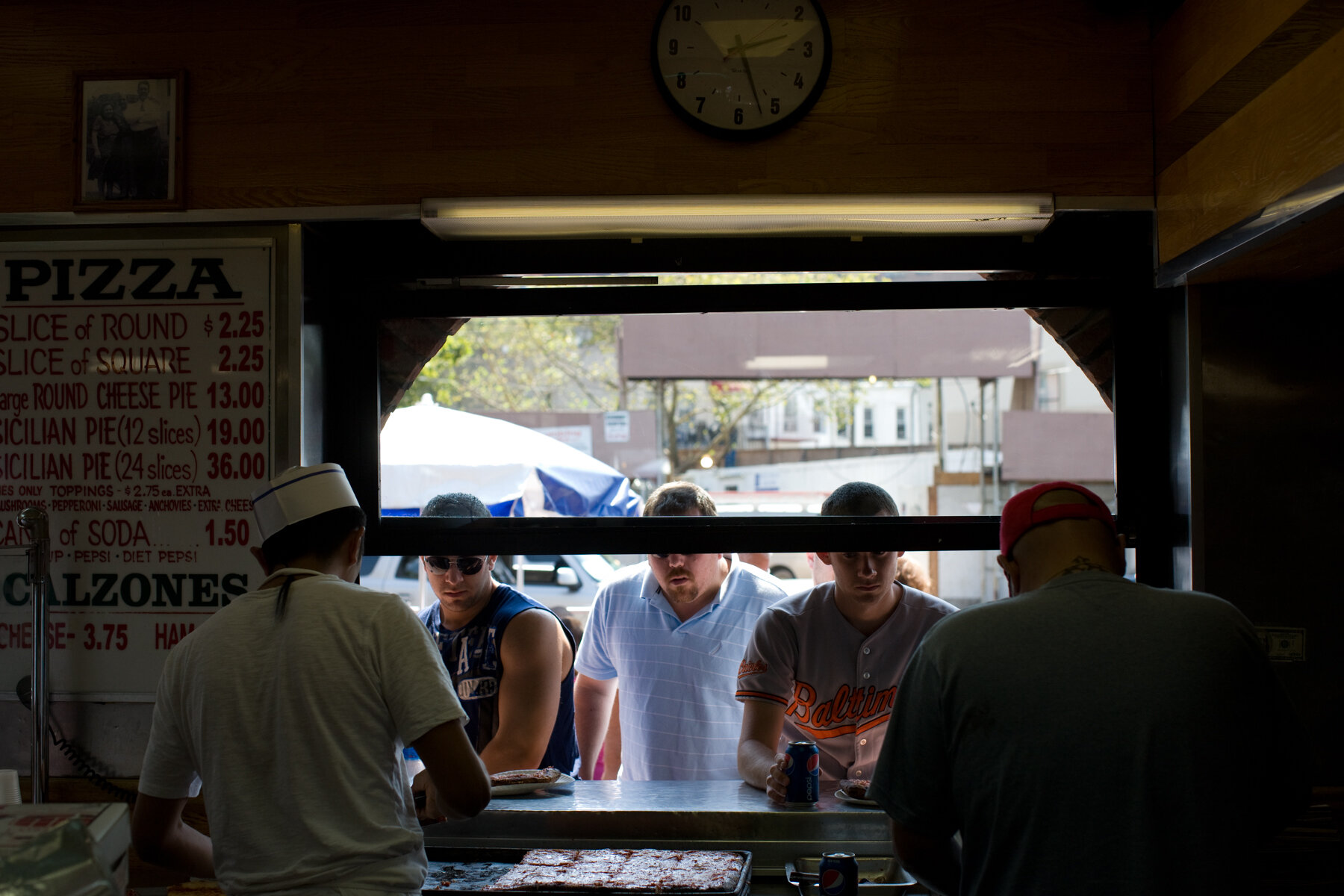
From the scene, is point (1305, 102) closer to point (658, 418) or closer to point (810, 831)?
point (810, 831)

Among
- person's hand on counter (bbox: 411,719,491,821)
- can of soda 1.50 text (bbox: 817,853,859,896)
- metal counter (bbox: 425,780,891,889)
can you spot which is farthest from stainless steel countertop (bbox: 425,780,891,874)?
person's hand on counter (bbox: 411,719,491,821)

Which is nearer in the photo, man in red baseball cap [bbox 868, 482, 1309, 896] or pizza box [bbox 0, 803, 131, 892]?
pizza box [bbox 0, 803, 131, 892]

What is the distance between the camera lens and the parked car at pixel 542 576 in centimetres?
666

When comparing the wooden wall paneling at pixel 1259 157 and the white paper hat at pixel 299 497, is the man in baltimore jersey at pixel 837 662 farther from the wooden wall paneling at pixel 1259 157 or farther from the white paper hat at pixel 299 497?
the white paper hat at pixel 299 497

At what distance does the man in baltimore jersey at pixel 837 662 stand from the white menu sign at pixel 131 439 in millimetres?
1409

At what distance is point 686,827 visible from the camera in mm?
2400

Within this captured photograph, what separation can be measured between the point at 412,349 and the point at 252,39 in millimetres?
861

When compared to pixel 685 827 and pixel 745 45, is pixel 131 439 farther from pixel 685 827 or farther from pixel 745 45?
pixel 745 45

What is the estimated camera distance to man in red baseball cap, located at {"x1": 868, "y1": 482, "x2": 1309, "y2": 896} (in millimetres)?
1546

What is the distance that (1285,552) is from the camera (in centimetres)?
236

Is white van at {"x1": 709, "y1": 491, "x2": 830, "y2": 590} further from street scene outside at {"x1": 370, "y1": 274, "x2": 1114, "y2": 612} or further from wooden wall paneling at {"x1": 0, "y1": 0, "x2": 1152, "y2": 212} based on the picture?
wooden wall paneling at {"x1": 0, "y1": 0, "x2": 1152, "y2": 212}

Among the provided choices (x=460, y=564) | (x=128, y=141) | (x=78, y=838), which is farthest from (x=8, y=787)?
(x=128, y=141)

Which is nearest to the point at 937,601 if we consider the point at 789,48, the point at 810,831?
the point at 810,831

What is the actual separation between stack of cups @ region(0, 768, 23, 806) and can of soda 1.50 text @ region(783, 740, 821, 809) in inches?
63.7
